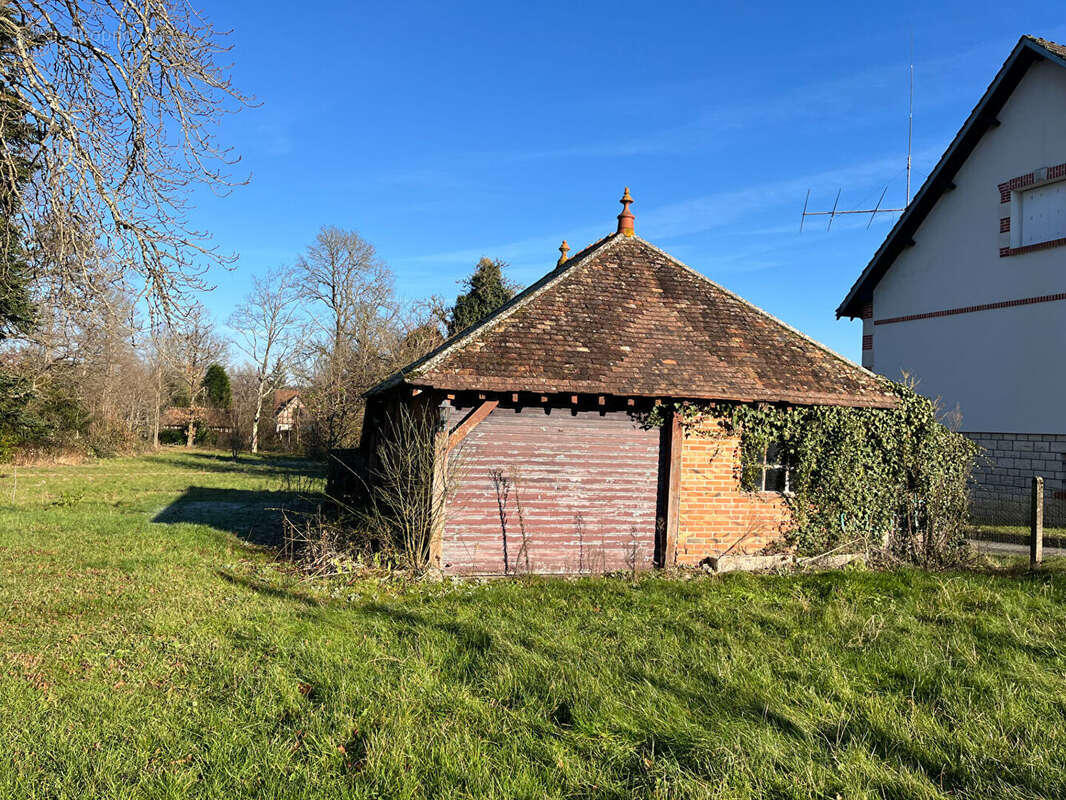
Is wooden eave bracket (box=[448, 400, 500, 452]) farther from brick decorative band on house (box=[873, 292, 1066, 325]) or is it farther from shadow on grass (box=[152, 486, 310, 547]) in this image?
brick decorative band on house (box=[873, 292, 1066, 325])

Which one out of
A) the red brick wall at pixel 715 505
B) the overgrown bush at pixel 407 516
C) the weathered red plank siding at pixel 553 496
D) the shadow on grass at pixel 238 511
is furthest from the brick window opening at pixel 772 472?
the shadow on grass at pixel 238 511

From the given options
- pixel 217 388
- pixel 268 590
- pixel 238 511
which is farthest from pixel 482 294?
pixel 217 388

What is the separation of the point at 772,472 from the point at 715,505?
4.11 feet

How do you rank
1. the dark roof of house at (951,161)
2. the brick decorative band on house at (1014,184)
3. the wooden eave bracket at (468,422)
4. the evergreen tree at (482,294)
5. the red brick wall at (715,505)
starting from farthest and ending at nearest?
the evergreen tree at (482,294) → the brick decorative band on house at (1014,184) → the dark roof of house at (951,161) → the red brick wall at (715,505) → the wooden eave bracket at (468,422)

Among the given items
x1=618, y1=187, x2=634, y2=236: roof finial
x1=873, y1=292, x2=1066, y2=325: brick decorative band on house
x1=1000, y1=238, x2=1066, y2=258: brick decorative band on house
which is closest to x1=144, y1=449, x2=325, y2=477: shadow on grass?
x1=618, y1=187, x2=634, y2=236: roof finial

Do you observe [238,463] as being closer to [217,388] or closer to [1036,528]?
[217,388]

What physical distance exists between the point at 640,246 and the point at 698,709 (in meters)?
9.74

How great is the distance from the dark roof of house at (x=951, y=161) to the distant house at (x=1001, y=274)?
0.10 ft

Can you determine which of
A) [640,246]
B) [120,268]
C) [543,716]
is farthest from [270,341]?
[543,716]

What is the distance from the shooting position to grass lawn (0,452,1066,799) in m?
A: 3.97

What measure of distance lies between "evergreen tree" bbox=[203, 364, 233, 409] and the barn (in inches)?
1865

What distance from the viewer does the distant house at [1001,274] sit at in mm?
16062

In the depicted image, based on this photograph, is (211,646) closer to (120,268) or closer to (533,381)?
(120,268)

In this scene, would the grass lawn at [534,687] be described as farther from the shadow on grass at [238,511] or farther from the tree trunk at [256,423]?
the tree trunk at [256,423]
